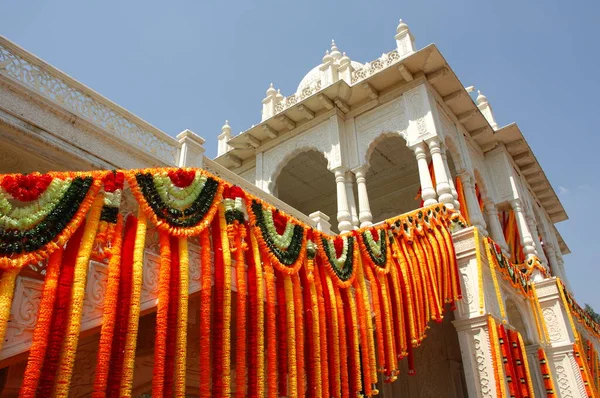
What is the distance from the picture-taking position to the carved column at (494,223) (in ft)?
33.6

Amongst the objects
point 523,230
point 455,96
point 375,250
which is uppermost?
point 455,96

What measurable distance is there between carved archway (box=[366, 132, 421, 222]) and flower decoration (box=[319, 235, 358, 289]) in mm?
6783

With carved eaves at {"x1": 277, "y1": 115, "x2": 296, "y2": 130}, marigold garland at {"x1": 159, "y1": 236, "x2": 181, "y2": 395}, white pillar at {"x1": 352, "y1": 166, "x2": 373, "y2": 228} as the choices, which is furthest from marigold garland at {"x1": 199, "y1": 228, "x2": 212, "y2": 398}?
carved eaves at {"x1": 277, "y1": 115, "x2": 296, "y2": 130}

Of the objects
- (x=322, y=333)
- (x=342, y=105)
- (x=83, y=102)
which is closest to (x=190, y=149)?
(x=83, y=102)

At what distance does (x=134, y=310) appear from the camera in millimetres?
3162

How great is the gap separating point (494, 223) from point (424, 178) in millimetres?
3063

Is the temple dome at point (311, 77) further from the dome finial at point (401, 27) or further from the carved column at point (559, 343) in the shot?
the carved column at point (559, 343)

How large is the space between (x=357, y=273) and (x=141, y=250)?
275 cm

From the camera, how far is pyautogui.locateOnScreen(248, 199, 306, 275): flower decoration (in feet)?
14.3

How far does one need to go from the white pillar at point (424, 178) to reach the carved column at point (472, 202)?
4.25 ft

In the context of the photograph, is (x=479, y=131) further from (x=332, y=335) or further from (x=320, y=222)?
(x=332, y=335)

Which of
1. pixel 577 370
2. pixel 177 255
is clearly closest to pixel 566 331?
pixel 577 370

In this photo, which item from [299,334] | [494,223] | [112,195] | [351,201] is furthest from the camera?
[494,223]

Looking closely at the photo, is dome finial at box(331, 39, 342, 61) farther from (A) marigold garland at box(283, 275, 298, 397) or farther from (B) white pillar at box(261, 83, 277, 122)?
(A) marigold garland at box(283, 275, 298, 397)
